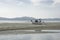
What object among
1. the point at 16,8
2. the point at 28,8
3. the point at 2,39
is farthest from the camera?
the point at 16,8

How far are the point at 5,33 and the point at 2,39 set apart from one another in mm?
836

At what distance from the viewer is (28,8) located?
10492mm

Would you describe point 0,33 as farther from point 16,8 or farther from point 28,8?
point 16,8

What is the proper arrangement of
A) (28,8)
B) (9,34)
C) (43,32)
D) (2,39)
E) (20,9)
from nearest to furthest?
1. (2,39)
2. (9,34)
3. (43,32)
4. (28,8)
5. (20,9)

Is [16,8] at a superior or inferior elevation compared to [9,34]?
superior

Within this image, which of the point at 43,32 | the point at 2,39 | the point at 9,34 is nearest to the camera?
the point at 2,39

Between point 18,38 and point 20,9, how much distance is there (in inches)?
283

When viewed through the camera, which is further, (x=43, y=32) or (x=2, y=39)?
(x=43, y=32)

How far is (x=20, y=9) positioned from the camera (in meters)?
12.2

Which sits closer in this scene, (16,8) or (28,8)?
→ (28,8)

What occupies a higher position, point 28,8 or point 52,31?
point 28,8

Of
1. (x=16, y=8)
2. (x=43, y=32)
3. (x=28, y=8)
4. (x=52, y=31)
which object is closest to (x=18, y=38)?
(x=43, y=32)

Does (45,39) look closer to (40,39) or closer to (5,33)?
(40,39)

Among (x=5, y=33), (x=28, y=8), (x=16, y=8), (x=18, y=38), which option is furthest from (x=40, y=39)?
(x=16, y=8)
